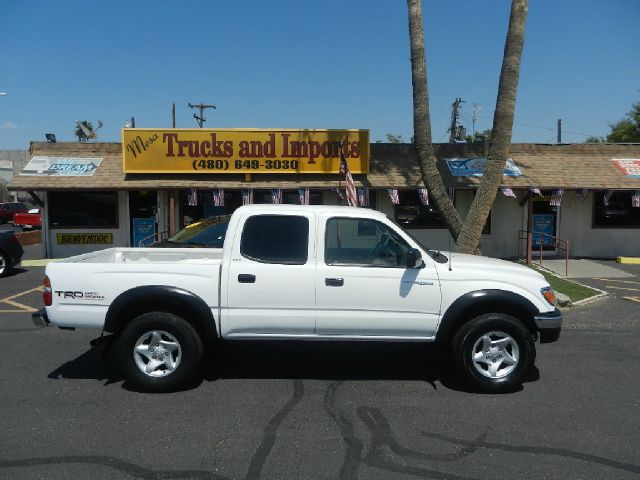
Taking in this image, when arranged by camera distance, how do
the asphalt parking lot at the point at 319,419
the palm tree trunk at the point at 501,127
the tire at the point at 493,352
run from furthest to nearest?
the palm tree trunk at the point at 501,127
the tire at the point at 493,352
the asphalt parking lot at the point at 319,419

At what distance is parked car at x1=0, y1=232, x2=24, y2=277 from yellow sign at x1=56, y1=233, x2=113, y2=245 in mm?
2887

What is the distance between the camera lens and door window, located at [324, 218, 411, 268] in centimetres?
528

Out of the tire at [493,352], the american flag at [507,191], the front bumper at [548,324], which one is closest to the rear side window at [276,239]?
the tire at [493,352]

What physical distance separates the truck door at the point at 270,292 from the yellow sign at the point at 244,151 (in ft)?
36.2

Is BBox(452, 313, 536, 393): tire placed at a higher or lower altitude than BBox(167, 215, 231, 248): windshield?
lower

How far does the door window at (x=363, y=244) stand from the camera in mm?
5281

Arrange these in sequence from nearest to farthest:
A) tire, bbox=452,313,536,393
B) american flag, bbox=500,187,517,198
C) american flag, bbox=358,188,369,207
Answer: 1. tire, bbox=452,313,536,393
2. american flag, bbox=500,187,517,198
3. american flag, bbox=358,188,369,207

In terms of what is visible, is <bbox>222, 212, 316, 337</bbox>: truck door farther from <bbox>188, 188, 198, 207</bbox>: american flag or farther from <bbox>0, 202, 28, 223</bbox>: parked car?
<bbox>0, 202, 28, 223</bbox>: parked car

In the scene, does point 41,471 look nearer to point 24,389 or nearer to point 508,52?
point 24,389

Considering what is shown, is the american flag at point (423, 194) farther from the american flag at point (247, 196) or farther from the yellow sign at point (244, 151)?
A: the american flag at point (247, 196)

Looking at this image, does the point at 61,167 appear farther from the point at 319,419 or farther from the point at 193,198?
the point at 319,419

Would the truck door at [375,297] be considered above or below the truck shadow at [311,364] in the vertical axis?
above

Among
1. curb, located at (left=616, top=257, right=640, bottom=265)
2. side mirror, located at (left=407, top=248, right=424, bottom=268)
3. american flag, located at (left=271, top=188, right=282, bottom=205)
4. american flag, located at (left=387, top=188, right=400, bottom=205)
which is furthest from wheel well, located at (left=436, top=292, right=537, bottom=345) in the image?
curb, located at (left=616, top=257, right=640, bottom=265)

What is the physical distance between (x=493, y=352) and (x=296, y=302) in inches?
80.2
